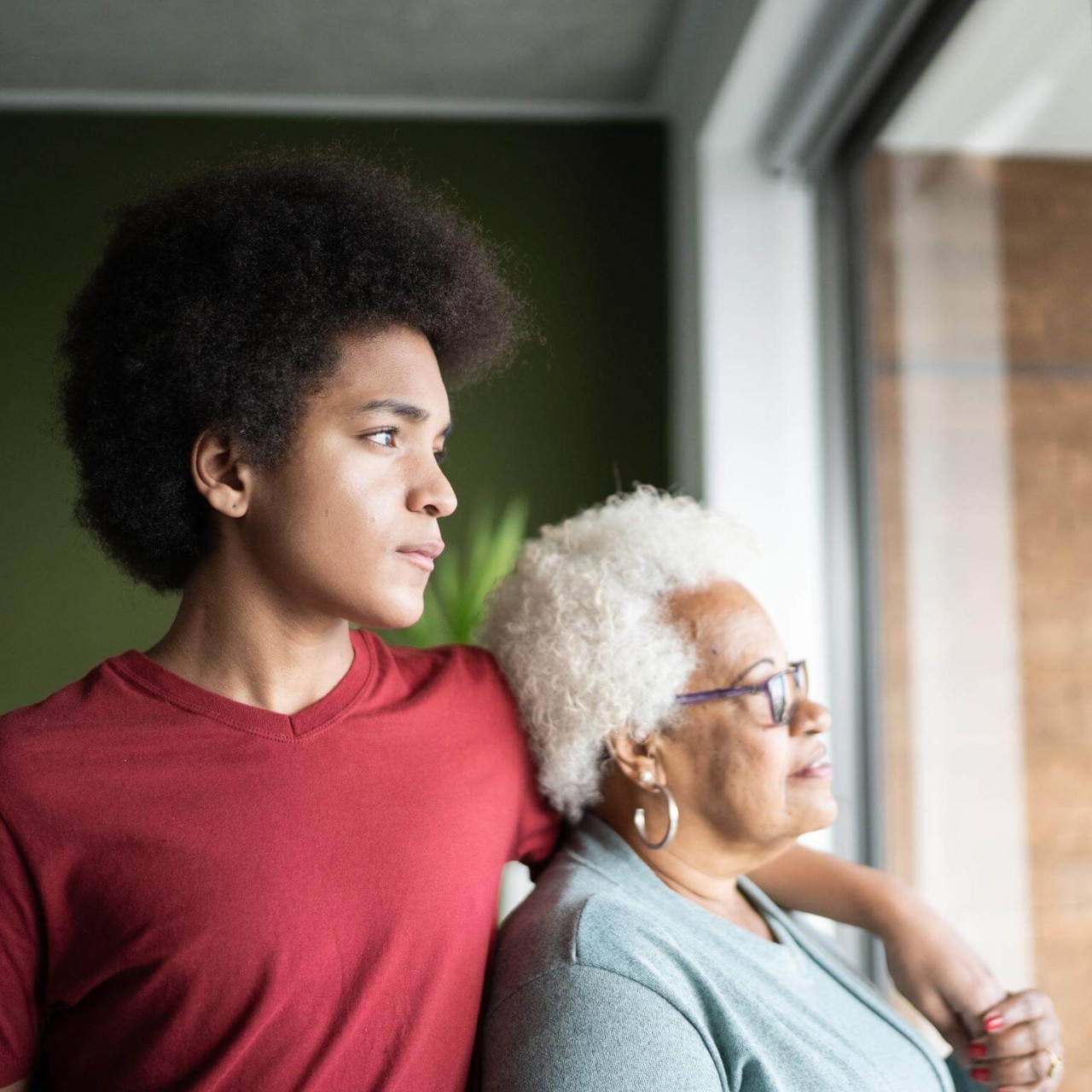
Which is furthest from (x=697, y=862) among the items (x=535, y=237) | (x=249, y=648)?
(x=535, y=237)

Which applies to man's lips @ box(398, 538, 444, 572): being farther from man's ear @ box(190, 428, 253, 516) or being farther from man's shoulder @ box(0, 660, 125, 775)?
man's shoulder @ box(0, 660, 125, 775)

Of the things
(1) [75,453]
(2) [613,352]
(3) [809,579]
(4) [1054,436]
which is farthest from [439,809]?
(2) [613,352]

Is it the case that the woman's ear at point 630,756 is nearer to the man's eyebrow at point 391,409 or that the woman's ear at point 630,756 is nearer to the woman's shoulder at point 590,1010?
the woman's shoulder at point 590,1010

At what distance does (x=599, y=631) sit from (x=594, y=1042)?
1.61 feet

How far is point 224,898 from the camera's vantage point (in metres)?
1.11

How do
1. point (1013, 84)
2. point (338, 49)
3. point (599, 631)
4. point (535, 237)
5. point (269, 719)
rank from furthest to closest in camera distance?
point (535, 237), point (338, 49), point (1013, 84), point (599, 631), point (269, 719)

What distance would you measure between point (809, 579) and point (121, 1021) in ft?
7.86

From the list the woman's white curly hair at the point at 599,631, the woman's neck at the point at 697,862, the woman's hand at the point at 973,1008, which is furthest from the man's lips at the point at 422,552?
the woman's hand at the point at 973,1008

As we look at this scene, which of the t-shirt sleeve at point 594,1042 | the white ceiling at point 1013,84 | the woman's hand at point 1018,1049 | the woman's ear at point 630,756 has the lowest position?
the woman's hand at point 1018,1049

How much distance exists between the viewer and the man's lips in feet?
4.14

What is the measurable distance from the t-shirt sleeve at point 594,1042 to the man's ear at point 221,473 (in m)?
0.65

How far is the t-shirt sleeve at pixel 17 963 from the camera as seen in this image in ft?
3.54

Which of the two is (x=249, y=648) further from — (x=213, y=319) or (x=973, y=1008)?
(x=973, y=1008)

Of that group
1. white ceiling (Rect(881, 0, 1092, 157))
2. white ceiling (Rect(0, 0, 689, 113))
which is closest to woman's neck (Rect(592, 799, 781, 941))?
white ceiling (Rect(881, 0, 1092, 157))
